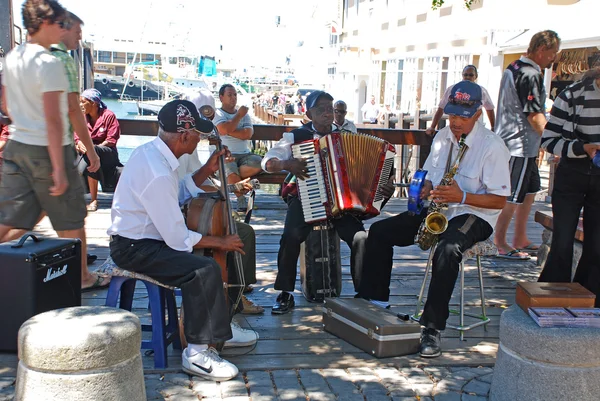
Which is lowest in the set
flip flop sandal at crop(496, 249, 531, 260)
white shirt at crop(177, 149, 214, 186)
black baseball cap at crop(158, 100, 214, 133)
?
flip flop sandal at crop(496, 249, 531, 260)

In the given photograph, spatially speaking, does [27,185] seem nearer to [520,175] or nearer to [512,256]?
[520,175]

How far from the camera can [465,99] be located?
450 centimetres

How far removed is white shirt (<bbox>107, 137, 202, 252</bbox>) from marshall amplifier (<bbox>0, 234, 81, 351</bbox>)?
1.41ft

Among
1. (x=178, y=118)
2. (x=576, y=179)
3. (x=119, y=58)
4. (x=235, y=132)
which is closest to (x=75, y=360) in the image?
(x=178, y=118)

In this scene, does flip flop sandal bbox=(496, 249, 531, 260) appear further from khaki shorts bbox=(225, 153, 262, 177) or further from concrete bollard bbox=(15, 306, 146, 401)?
concrete bollard bbox=(15, 306, 146, 401)

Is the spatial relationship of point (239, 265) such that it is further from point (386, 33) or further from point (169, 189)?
point (386, 33)

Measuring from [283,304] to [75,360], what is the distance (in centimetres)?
231

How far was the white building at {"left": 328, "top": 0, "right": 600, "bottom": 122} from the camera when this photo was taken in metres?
14.3

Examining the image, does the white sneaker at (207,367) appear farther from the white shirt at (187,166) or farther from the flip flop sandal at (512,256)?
the flip flop sandal at (512,256)

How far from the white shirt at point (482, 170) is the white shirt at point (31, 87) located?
2.52 metres

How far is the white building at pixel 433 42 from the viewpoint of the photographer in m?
14.3

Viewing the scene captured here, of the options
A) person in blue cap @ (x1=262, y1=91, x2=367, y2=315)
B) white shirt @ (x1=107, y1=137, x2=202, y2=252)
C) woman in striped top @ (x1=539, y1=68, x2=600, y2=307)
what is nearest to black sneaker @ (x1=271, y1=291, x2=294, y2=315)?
person in blue cap @ (x1=262, y1=91, x2=367, y2=315)

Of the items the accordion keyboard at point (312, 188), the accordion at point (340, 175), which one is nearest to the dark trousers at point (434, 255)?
the accordion at point (340, 175)

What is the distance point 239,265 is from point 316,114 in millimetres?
1425
